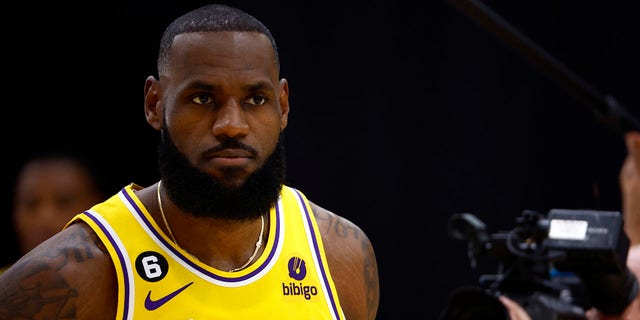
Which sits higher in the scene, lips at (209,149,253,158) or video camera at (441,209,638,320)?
lips at (209,149,253,158)

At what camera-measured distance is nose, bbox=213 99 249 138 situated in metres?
1.98

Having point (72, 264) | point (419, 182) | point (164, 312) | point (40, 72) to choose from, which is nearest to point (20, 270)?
point (72, 264)

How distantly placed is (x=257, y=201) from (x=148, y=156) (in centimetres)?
171

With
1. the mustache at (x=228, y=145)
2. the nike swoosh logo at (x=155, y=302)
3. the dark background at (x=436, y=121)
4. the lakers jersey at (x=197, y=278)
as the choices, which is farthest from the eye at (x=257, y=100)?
the dark background at (x=436, y=121)

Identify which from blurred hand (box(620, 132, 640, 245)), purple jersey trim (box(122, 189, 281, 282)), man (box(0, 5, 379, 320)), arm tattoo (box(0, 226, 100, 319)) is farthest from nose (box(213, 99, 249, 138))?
blurred hand (box(620, 132, 640, 245))

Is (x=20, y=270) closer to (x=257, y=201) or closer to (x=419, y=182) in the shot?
(x=257, y=201)

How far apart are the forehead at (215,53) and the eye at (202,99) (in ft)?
0.19

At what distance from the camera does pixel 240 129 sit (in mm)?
1996

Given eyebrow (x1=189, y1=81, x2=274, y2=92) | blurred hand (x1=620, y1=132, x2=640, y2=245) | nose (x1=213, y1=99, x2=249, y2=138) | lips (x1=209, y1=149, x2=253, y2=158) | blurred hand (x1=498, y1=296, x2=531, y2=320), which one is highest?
eyebrow (x1=189, y1=81, x2=274, y2=92)

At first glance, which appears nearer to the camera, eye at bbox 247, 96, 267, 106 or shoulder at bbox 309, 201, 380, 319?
eye at bbox 247, 96, 267, 106

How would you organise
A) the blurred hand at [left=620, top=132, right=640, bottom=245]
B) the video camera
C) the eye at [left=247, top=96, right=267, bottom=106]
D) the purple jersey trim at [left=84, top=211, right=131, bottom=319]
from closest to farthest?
1. the purple jersey trim at [left=84, top=211, right=131, bottom=319]
2. the eye at [left=247, top=96, right=267, bottom=106]
3. the video camera
4. the blurred hand at [left=620, top=132, right=640, bottom=245]

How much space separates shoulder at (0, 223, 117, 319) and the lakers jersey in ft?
0.11

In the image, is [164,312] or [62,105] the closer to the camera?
[164,312]

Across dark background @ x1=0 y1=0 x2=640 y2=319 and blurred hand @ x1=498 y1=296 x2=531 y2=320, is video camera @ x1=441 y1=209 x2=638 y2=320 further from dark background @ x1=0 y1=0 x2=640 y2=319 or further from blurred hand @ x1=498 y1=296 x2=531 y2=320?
dark background @ x1=0 y1=0 x2=640 y2=319
